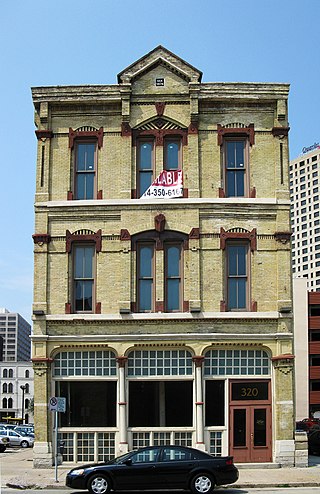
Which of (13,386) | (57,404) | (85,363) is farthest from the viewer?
(13,386)

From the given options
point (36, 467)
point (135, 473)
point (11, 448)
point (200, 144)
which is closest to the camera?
point (135, 473)

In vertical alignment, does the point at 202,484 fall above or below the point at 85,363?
below

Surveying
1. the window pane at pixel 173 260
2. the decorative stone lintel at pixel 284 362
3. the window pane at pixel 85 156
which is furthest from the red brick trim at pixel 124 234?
the decorative stone lintel at pixel 284 362

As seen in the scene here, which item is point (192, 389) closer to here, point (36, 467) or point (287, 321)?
point (287, 321)

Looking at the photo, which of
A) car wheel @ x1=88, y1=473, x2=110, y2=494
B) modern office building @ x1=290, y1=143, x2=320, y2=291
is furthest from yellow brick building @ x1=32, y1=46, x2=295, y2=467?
modern office building @ x1=290, y1=143, x2=320, y2=291

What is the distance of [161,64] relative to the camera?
28766mm

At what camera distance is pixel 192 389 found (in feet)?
88.5

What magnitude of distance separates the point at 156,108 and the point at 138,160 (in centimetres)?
205

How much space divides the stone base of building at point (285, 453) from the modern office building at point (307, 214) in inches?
6448

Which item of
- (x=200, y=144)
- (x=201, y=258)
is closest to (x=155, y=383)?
(x=201, y=258)

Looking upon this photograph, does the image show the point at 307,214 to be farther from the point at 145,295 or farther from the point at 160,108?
the point at 145,295

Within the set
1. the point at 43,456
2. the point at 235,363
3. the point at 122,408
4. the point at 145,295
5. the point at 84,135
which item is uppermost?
the point at 84,135

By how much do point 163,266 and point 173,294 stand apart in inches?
42.8

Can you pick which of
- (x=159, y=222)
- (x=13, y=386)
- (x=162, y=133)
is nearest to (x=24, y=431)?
(x=159, y=222)
